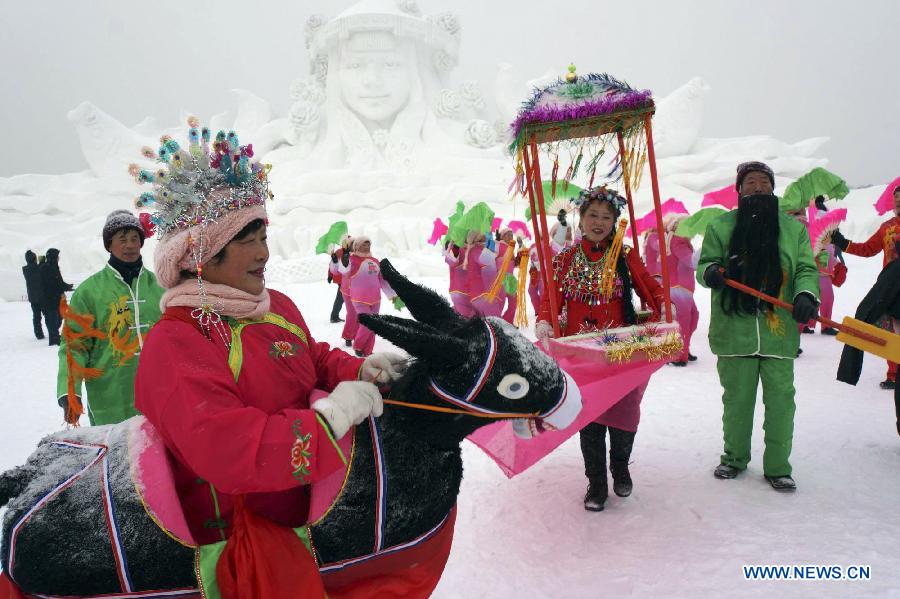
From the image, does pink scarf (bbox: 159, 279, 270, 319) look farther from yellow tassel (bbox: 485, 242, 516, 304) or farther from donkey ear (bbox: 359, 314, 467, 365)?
yellow tassel (bbox: 485, 242, 516, 304)

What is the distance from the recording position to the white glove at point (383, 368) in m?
1.67

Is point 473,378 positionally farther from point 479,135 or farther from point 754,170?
point 479,135

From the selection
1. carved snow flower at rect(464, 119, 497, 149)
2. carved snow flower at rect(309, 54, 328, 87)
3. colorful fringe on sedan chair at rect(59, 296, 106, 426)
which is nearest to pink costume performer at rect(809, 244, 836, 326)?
colorful fringe on sedan chair at rect(59, 296, 106, 426)

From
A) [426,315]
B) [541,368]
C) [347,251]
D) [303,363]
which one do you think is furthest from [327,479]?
[347,251]

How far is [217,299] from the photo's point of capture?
1.51 meters

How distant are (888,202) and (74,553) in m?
6.03

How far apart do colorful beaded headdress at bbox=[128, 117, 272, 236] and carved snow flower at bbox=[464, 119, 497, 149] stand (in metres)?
24.8

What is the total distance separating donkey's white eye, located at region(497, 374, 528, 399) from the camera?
1.51m

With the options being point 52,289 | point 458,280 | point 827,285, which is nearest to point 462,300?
point 458,280

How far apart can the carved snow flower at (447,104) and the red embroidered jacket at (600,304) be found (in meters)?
24.6

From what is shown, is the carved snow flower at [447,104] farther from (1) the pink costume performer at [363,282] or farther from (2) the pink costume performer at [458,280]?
(1) the pink costume performer at [363,282]

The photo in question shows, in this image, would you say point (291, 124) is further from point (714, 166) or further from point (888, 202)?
Answer: point (888, 202)

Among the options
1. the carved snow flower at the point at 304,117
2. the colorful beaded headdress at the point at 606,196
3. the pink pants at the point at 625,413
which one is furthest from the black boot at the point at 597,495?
the carved snow flower at the point at 304,117

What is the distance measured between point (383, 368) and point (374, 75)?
25748mm
